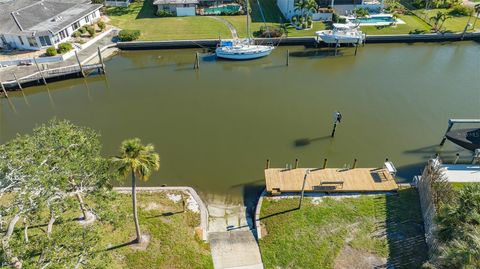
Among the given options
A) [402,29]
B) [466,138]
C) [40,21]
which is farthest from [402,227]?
[40,21]

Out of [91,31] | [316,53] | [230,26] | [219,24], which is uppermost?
[91,31]

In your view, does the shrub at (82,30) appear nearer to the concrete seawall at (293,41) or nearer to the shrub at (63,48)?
the shrub at (63,48)

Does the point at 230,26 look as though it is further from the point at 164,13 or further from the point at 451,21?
the point at 451,21

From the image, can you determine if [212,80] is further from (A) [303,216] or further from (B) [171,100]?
(A) [303,216]

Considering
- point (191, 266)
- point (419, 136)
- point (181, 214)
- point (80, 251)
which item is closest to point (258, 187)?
point (181, 214)

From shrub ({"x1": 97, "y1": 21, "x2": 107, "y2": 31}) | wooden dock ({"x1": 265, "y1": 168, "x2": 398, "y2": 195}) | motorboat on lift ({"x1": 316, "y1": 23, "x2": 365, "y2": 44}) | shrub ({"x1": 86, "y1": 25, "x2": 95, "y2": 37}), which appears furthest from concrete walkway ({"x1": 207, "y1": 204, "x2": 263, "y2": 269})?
shrub ({"x1": 97, "y1": 21, "x2": 107, "y2": 31})

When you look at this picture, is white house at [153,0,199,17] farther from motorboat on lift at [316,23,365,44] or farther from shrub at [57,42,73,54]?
motorboat on lift at [316,23,365,44]

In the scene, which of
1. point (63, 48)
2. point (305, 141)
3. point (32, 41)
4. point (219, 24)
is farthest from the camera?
point (219, 24)
